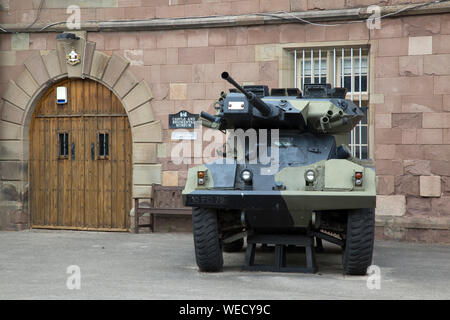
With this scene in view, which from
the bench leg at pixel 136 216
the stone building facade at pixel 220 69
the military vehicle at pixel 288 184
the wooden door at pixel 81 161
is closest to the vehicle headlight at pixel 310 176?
the military vehicle at pixel 288 184

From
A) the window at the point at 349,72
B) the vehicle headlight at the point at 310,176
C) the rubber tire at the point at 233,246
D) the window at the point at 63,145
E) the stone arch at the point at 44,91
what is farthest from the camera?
the window at the point at 63,145

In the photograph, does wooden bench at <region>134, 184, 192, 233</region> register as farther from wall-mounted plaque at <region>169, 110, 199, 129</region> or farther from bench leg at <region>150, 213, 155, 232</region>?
wall-mounted plaque at <region>169, 110, 199, 129</region>

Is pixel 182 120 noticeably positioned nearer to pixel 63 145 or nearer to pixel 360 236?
pixel 63 145

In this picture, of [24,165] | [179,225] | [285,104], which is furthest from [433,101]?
[24,165]

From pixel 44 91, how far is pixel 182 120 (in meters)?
2.59

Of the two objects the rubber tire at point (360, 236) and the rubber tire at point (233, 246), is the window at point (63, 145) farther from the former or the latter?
the rubber tire at point (360, 236)

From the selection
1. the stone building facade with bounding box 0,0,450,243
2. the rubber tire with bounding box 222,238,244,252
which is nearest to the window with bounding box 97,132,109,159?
the stone building facade with bounding box 0,0,450,243

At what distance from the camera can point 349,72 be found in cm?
1153

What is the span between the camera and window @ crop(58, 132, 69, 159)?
12672mm

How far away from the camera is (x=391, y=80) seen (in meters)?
11.0

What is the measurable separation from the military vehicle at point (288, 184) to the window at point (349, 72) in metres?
2.85

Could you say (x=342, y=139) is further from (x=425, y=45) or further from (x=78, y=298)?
(x=78, y=298)

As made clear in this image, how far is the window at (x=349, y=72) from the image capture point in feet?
37.6
